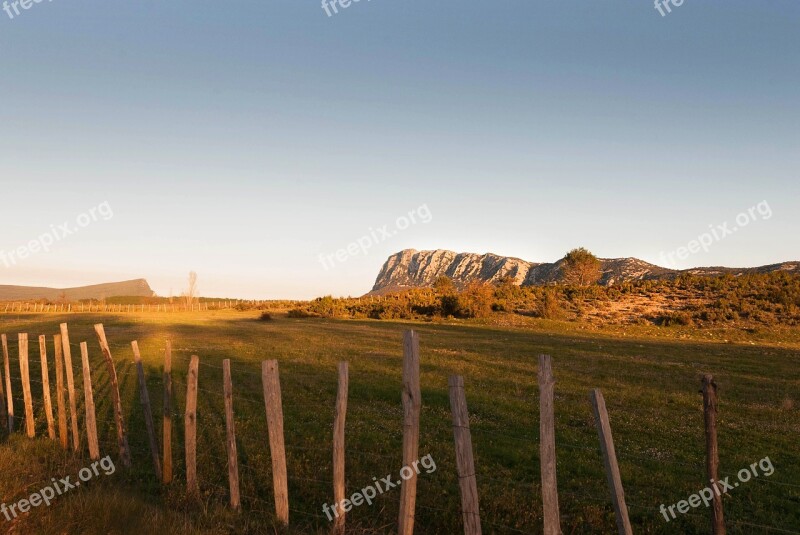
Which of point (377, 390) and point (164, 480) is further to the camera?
point (377, 390)

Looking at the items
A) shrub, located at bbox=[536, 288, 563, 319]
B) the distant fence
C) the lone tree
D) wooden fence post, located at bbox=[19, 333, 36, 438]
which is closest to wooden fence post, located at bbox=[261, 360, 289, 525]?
wooden fence post, located at bbox=[19, 333, 36, 438]

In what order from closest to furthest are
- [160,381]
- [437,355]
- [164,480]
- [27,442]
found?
1. [164,480]
2. [27,442]
3. [160,381]
4. [437,355]

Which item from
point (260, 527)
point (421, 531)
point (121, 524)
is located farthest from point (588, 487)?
point (121, 524)

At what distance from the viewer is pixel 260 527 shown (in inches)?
325

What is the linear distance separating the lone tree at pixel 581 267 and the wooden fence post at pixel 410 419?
104m

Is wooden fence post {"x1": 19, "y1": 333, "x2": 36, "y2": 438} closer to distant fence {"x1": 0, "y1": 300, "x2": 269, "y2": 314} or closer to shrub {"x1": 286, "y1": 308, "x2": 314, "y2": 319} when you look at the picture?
shrub {"x1": 286, "y1": 308, "x2": 314, "y2": 319}

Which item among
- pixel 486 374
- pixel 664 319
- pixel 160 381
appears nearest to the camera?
pixel 160 381

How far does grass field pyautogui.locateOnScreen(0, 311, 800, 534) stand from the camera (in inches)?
353

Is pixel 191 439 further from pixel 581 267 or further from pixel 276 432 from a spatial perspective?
pixel 581 267

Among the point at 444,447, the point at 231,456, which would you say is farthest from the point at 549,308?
the point at 231,456

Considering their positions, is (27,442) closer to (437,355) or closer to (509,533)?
(509,533)

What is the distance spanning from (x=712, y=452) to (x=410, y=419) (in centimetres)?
403

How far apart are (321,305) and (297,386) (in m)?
65.3

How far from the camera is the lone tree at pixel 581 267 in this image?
10588 cm
